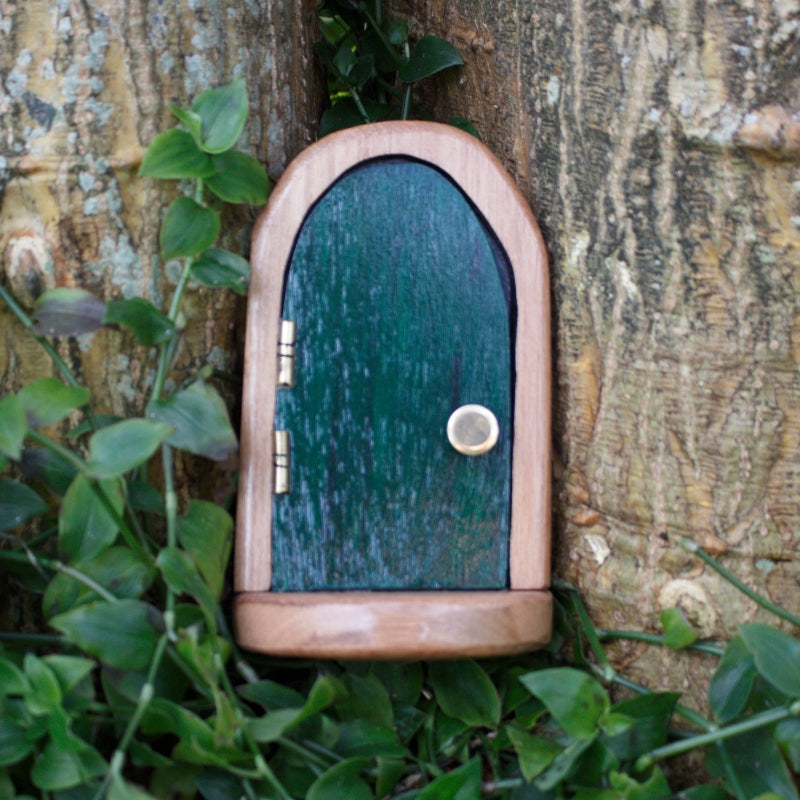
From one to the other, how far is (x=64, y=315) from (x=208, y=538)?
212mm

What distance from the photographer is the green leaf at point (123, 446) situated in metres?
0.63

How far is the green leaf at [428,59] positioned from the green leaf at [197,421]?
0.44 m

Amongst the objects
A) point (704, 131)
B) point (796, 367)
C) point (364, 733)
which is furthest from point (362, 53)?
point (364, 733)

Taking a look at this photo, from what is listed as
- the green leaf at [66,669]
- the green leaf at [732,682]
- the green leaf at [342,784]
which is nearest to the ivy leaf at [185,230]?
the green leaf at [66,669]

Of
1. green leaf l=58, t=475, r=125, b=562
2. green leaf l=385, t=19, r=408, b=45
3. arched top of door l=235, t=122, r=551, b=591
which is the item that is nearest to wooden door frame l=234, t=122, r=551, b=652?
arched top of door l=235, t=122, r=551, b=591

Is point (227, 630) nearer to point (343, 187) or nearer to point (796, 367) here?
point (343, 187)

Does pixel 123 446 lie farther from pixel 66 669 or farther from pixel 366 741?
pixel 366 741

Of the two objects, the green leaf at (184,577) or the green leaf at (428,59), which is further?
the green leaf at (428,59)

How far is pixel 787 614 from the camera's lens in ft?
2.28

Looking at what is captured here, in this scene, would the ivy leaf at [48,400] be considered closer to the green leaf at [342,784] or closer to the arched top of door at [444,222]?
the arched top of door at [444,222]

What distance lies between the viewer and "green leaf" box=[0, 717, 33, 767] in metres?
0.61

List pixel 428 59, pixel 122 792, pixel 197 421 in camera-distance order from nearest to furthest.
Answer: pixel 122 792, pixel 197 421, pixel 428 59

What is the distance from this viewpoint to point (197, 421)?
69 centimetres

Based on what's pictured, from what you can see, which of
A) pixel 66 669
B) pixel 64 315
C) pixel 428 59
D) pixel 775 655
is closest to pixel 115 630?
pixel 66 669
